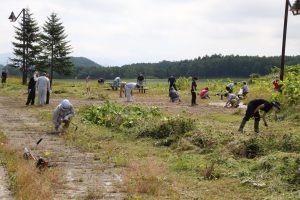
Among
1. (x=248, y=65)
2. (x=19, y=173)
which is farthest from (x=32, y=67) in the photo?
(x=248, y=65)

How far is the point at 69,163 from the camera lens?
39.2ft

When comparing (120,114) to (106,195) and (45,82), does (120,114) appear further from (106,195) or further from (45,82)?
(106,195)

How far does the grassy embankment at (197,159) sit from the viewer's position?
372 inches

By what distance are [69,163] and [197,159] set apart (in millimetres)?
3153

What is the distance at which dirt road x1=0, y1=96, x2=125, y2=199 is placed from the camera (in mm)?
9367

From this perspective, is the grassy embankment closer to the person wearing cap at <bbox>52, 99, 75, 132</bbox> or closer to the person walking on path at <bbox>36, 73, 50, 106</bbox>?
the person wearing cap at <bbox>52, 99, 75, 132</bbox>

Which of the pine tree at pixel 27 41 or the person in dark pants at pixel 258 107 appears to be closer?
the person in dark pants at pixel 258 107

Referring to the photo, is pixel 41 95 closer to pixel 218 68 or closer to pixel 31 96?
pixel 31 96

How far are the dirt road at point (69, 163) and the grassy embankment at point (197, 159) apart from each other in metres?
0.36

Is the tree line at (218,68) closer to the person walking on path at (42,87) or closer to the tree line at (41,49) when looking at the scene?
the tree line at (41,49)

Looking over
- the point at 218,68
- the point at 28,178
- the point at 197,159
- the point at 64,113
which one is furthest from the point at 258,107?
the point at 218,68

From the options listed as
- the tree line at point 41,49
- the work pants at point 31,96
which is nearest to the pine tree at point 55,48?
the tree line at point 41,49

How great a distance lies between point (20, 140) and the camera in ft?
48.7

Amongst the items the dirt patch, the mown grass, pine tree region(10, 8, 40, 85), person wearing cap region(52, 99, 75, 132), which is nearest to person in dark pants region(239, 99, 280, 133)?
person wearing cap region(52, 99, 75, 132)
